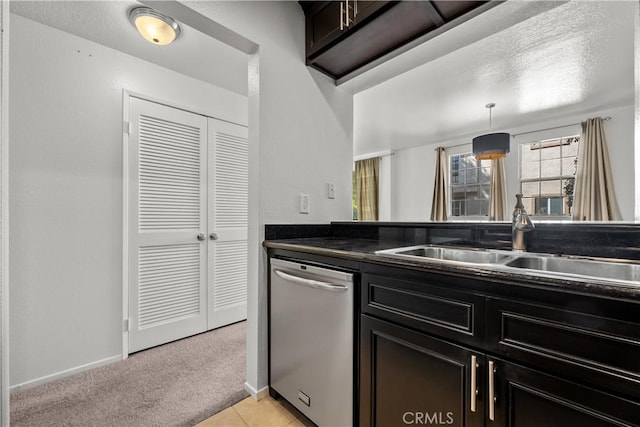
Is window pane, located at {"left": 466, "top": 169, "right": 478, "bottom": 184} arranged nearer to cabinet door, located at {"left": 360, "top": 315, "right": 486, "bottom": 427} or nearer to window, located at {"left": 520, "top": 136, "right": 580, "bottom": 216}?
window, located at {"left": 520, "top": 136, "right": 580, "bottom": 216}

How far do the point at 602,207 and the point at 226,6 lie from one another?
4833mm

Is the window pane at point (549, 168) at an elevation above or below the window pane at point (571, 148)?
below

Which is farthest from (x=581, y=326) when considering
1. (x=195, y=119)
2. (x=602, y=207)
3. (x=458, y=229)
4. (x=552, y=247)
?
(x=602, y=207)

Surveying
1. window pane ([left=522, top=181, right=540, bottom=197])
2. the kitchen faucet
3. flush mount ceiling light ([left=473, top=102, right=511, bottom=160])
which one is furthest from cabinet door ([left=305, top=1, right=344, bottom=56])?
window pane ([left=522, top=181, right=540, bottom=197])

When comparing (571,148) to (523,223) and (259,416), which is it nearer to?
(523,223)

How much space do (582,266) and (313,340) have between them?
1135mm

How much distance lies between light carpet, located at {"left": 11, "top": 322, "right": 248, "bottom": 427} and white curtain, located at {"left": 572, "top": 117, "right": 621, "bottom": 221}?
4.69m

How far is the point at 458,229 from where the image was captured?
4.67 ft

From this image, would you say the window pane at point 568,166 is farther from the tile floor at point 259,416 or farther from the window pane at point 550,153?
the tile floor at point 259,416

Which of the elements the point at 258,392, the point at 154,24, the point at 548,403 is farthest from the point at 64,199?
the point at 548,403

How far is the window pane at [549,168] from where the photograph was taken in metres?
4.10

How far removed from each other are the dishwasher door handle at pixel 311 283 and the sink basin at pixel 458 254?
26 centimetres

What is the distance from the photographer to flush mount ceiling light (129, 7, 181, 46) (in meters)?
1.60

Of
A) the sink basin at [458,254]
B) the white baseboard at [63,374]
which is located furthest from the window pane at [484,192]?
the white baseboard at [63,374]
